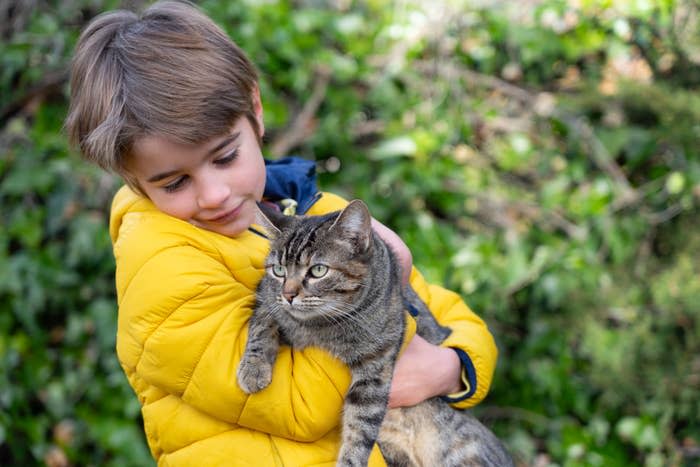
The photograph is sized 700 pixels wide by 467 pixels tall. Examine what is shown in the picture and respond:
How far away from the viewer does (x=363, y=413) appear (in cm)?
202

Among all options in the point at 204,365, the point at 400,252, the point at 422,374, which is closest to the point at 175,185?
the point at 204,365

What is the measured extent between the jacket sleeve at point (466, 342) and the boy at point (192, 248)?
4.0 inches

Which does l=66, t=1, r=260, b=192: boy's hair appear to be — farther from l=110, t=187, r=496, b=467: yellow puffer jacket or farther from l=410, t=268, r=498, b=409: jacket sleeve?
l=410, t=268, r=498, b=409: jacket sleeve

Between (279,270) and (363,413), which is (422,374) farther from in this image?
(279,270)

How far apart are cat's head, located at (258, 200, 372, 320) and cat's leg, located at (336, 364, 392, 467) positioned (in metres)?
0.20

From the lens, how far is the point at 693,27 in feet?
12.6

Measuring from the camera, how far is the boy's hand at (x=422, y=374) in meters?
2.12

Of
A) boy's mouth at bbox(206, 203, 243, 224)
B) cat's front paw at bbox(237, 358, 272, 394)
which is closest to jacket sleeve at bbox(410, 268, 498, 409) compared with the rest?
cat's front paw at bbox(237, 358, 272, 394)

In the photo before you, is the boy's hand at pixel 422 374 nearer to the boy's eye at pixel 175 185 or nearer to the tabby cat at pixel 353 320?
the tabby cat at pixel 353 320

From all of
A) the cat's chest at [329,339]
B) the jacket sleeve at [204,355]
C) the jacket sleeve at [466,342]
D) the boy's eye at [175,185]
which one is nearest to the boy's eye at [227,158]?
the boy's eye at [175,185]

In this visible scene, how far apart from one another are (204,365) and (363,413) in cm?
45

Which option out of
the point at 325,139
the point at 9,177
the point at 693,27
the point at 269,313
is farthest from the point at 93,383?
the point at 693,27

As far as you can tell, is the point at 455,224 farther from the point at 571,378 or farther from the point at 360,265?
the point at 360,265

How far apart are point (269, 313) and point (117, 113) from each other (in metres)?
0.67
